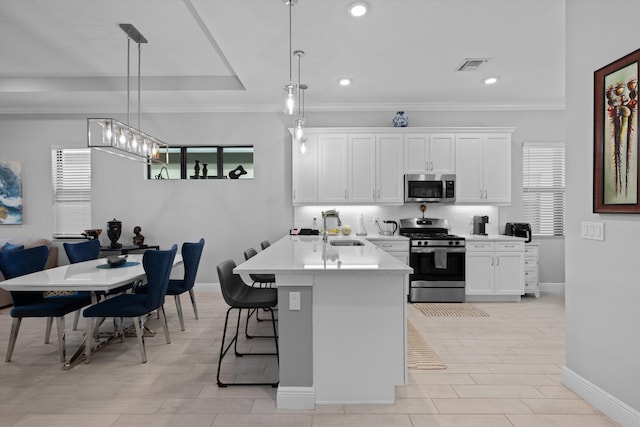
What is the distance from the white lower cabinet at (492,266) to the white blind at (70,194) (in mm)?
5881

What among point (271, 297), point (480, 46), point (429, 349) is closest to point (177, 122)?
point (271, 297)

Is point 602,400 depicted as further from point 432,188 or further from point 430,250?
point 432,188

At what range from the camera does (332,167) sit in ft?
16.9

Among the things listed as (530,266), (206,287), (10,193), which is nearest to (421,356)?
(530,266)

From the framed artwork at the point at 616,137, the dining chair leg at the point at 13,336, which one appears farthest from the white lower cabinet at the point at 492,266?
the dining chair leg at the point at 13,336

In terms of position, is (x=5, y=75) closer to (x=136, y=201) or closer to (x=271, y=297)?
(x=136, y=201)

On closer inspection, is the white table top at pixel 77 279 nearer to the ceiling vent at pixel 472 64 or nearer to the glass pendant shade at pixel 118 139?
the glass pendant shade at pixel 118 139

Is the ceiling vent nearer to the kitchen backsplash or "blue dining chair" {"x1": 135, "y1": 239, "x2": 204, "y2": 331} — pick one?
the kitchen backsplash

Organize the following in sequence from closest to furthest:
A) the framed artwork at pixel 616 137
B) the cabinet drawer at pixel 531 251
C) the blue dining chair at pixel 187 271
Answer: the framed artwork at pixel 616 137 → the blue dining chair at pixel 187 271 → the cabinet drawer at pixel 531 251

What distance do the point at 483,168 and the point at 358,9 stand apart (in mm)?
3285

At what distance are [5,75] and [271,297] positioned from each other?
16.5 ft

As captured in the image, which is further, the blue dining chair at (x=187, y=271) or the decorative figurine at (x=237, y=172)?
the decorative figurine at (x=237, y=172)

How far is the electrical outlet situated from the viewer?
7.27 feet

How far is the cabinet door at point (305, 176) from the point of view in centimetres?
516
